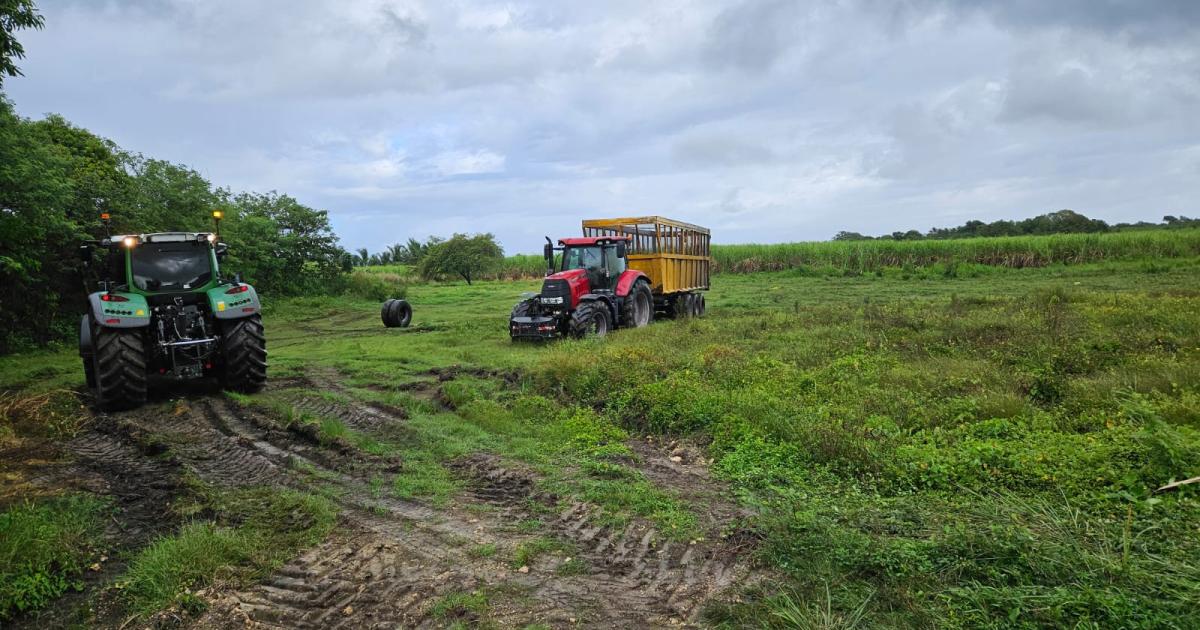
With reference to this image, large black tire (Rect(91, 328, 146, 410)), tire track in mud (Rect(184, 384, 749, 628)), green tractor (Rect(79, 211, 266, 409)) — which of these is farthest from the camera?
green tractor (Rect(79, 211, 266, 409))

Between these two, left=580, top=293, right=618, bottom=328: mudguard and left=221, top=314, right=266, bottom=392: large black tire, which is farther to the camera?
left=580, top=293, right=618, bottom=328: mudguard

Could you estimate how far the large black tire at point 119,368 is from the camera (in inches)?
328

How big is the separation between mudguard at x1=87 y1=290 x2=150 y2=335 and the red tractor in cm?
635

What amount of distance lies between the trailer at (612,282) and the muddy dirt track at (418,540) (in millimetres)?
6377

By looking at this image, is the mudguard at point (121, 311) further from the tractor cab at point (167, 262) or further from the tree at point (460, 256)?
the tree at point (460, 256)

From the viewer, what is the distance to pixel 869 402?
6730mm

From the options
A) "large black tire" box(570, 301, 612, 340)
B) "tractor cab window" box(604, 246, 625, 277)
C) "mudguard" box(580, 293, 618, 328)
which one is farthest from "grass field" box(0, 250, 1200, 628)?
"tractor cab window" box(604, 246, 625, 277)

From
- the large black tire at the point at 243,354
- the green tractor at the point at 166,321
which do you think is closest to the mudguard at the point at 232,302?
the green tractor at the point at 166,321

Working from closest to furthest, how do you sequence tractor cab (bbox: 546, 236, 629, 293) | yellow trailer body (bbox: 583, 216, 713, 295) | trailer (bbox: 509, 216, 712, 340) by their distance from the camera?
trailer (bbox: 509, 216, 712, 340) < tractor cab (bbox: 546, 236, 629, 293) < yellow trailer body (bbox: 583, 216, 713, 295)

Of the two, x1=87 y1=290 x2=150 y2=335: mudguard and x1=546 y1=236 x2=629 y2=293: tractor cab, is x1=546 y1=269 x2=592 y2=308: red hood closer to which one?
x1=546 y1=236 x2=629 y2=293: tractor cab

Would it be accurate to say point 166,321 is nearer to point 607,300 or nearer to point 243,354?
point 243,354

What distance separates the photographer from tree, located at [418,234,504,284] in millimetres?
40031

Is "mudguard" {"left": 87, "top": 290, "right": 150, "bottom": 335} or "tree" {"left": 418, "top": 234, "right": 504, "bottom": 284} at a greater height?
"tree" {"left": 418, "top": 234, "right": 504, "bottom": 284}

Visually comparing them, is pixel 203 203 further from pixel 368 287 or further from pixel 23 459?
pixel 23 459
